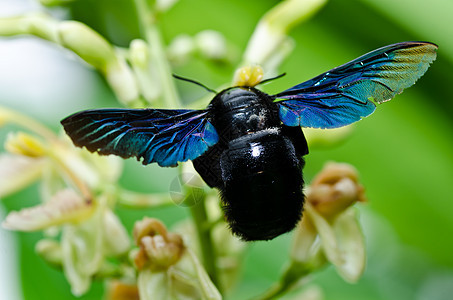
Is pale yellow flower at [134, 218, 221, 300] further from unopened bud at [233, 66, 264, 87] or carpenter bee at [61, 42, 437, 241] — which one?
unopened bud at [233, 66, 264, 87]

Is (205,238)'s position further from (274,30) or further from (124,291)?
(274,30)

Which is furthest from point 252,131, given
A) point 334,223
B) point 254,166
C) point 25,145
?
point 25,145

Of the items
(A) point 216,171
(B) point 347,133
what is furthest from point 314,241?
(A) point 216,171

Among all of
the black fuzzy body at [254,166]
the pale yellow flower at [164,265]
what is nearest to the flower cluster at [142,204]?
the pale yellow flower at [164,265]

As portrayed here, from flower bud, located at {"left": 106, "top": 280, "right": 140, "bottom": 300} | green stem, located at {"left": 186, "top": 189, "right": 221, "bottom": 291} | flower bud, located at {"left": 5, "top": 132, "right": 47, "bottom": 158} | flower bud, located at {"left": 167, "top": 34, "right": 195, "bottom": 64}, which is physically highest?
flower bud, located at {"left": 167, "top": 34, "right": 195, "bottom": 64}

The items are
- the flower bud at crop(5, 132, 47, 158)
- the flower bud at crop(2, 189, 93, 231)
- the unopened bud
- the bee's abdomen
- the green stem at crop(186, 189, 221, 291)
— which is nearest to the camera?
the bee's abdomen

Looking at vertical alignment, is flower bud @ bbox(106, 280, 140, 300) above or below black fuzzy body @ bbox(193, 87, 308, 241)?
below

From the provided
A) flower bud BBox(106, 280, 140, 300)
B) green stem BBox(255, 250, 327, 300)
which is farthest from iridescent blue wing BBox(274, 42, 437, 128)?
flower bud BBox(106, 280, 140, 300)
